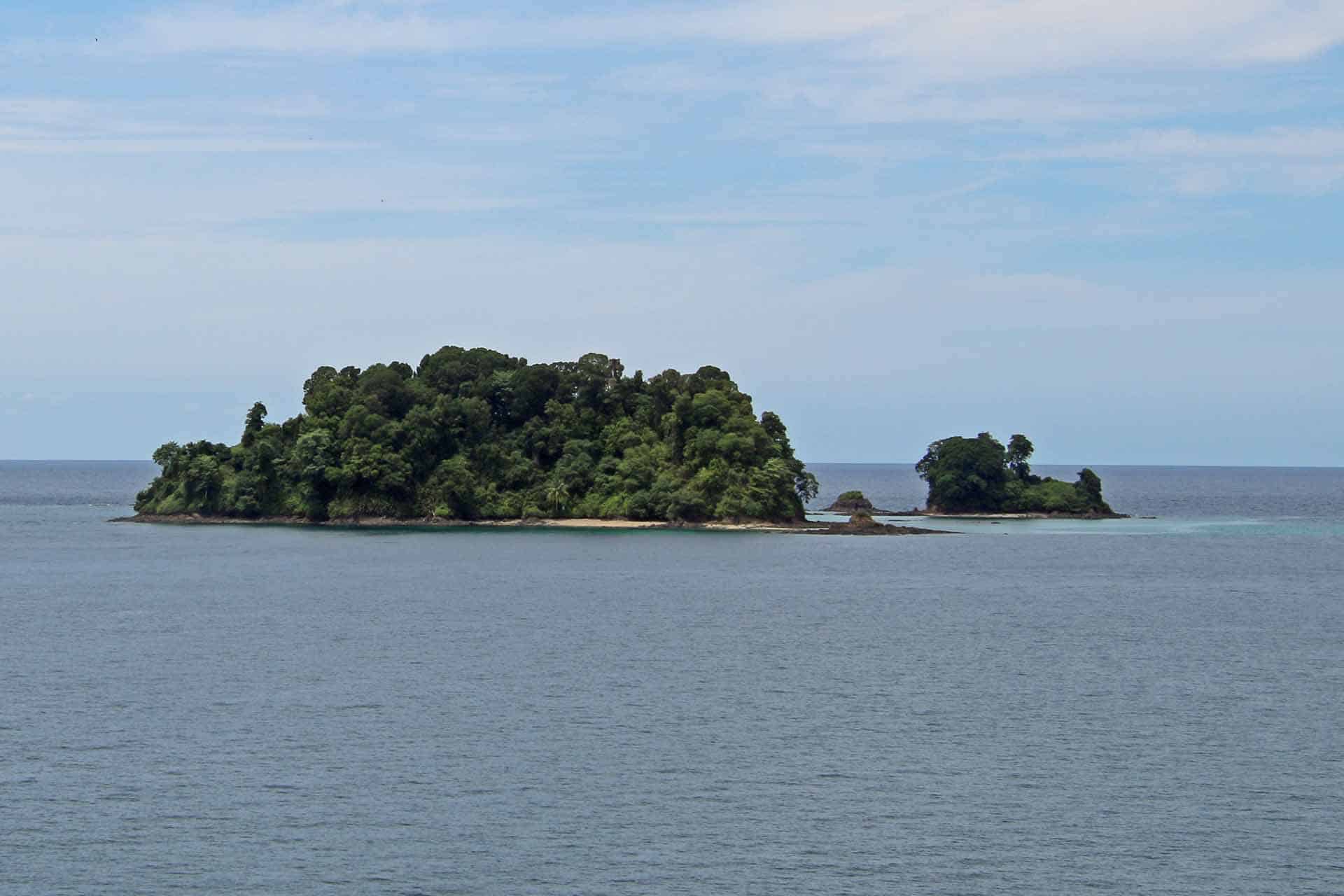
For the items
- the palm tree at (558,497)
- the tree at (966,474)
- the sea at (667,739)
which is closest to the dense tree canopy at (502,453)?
the palm tree at (558,497)

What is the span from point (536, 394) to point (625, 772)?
115281mm

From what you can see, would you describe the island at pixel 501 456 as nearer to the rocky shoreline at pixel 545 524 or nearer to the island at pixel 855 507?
the rocky shoreline at pixel 545 524

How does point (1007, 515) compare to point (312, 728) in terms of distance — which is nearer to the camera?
point (312, 728)

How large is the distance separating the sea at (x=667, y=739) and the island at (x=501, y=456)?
55.4 meters

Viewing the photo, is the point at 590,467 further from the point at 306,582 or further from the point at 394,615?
the point at 394,615

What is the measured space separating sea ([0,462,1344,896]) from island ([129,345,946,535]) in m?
55.4

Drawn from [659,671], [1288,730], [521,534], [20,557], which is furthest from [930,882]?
[521,534]

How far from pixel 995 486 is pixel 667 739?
128961 mm

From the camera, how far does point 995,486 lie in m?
165

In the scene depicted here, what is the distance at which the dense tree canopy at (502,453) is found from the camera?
5512 inches

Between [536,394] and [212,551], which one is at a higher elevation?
[536,394]

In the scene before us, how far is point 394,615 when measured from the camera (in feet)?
228

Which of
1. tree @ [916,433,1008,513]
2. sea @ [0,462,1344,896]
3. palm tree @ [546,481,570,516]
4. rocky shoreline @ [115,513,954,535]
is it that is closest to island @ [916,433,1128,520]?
tree @ [916,433,1008,513]

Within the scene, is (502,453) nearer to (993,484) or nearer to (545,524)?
(545,524)
